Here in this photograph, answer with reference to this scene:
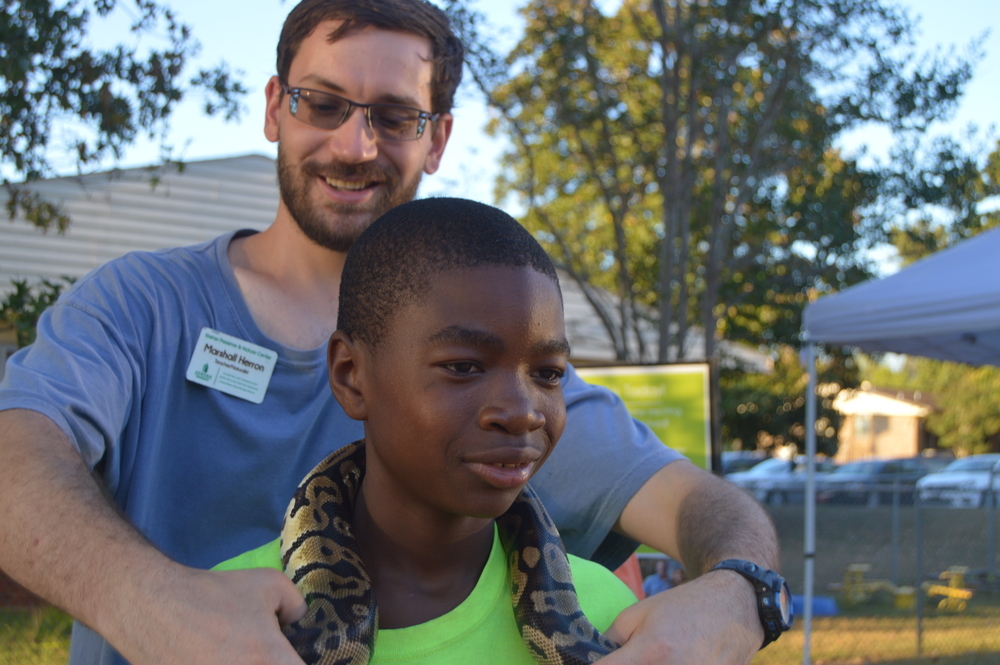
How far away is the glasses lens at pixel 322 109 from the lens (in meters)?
2.95

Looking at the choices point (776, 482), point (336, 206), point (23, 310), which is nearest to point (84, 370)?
point (336, 206)

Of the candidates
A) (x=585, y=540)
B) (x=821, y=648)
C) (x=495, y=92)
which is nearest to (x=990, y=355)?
(x=821, y=648)

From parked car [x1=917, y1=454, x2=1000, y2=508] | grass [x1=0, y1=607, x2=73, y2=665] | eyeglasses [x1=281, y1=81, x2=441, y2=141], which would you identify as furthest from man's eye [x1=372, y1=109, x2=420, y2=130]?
parked car [x1=917, y1=454, x2=1000, y2=508]

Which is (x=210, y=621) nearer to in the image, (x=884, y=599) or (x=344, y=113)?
(x=344, y=113)

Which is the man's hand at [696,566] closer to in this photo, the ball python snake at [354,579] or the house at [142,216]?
the ball python snake at [354,579]

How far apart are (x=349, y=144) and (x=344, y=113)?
0.37ft

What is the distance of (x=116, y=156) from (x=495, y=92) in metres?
5.73

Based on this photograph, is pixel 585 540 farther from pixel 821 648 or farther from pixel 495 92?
pixel 495 92

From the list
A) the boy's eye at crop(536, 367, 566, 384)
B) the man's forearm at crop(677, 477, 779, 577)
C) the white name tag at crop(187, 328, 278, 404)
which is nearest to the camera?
the boy's eye at crop(536, 367, 566, 384)

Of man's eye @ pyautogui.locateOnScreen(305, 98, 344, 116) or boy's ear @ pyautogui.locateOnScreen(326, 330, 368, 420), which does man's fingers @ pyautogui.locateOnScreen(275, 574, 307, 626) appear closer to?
boy's ear @ pyautogui.locateOnScreen(326, 330, 368, 420)

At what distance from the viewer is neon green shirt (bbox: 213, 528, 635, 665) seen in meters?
1.97

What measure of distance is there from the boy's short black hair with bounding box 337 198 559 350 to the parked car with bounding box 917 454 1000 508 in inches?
629

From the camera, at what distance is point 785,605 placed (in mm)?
2270

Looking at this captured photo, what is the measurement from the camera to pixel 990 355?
1033 cm
